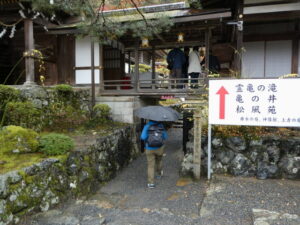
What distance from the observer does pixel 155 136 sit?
5570mm

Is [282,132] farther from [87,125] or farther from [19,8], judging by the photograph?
[19,8]

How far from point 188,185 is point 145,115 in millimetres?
1895

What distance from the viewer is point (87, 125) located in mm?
8070

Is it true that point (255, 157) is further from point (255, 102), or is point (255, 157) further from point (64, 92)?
point (64, 92)

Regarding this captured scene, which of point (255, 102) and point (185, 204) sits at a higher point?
point (255, 102)

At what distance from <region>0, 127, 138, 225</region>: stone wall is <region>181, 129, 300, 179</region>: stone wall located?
7.08 feet

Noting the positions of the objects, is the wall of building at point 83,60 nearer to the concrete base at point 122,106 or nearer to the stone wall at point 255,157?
the concrete base at point 122,106

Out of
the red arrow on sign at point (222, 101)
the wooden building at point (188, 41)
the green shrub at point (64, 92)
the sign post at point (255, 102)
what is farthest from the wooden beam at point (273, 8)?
the green shrub at point (64, 92)

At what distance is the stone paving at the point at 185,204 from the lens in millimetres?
3828

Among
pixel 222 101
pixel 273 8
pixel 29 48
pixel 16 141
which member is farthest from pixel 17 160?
pixel 273 8

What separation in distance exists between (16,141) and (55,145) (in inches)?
29.7

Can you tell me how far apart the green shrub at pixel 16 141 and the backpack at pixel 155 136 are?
2.44 m

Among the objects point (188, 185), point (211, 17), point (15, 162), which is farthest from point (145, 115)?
point (211, 17)

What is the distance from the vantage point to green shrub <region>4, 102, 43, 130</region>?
20.3ft
